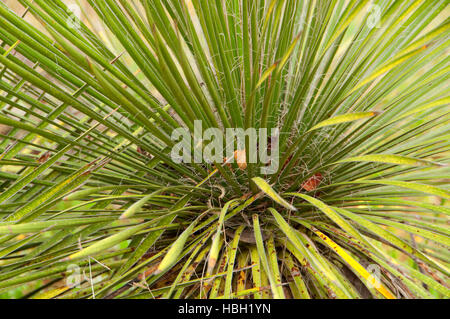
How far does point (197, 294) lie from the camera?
82 cm

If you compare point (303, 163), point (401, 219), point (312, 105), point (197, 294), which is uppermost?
point (312, 105)

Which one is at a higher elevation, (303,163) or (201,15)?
(201,15)

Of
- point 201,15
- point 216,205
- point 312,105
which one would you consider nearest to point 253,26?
point 201,15

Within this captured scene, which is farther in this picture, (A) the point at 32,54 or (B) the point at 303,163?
(B) the point at 303,163

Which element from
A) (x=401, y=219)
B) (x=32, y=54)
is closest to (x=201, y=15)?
(x=32, y=54)

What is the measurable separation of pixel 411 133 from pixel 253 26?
542 mm

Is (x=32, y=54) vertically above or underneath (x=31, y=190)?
above

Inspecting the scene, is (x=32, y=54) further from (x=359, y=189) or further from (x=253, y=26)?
(x=359, y=189)
